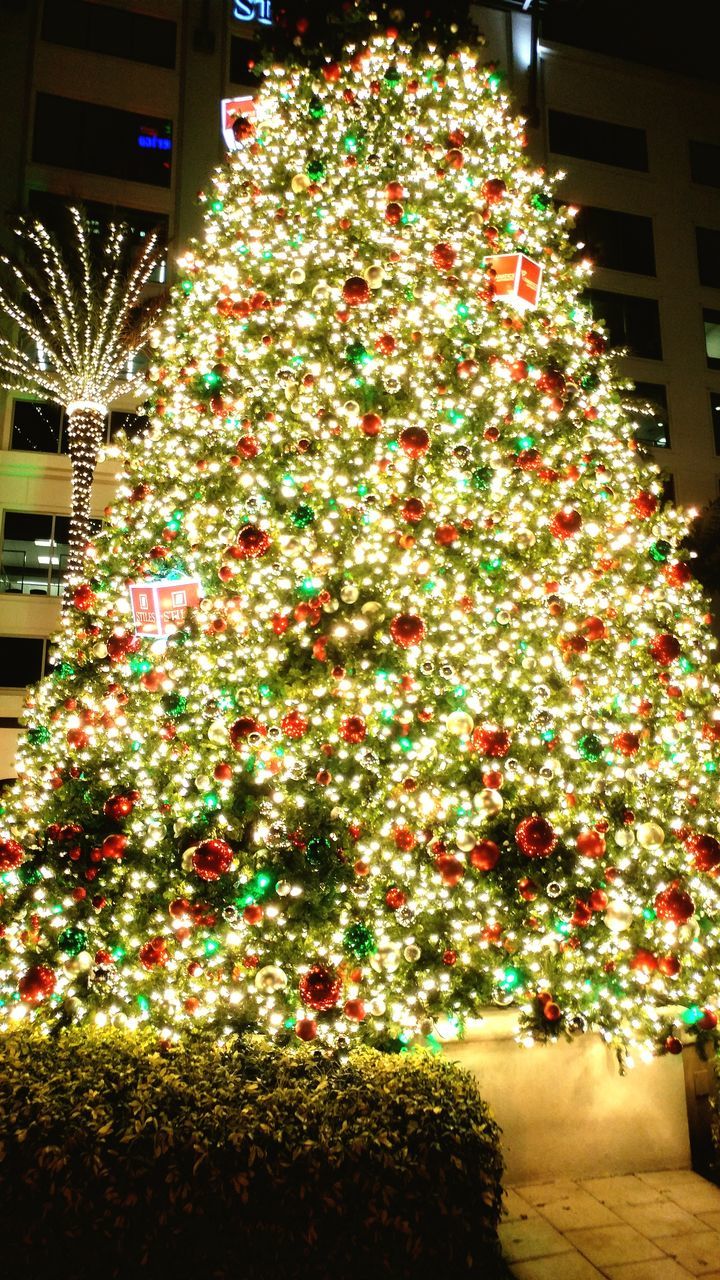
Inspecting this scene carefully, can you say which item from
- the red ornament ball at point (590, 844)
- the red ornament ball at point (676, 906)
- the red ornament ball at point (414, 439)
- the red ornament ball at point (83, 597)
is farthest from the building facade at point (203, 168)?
the red ornament ball at point (676, 906)

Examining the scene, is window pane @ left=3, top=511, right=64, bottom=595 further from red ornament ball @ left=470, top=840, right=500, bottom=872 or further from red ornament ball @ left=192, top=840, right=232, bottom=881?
red ornament ball @ left=470, top=840, right=500, bottom=872

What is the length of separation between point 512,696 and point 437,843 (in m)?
0.98

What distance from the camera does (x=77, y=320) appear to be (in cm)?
1501

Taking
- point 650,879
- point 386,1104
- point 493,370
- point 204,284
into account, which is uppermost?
point 204,284

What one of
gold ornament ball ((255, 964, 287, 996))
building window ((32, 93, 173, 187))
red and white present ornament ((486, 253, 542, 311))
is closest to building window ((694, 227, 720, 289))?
building window ((32, 93, 173, 187))

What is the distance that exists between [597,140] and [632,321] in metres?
6.14

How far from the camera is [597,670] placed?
4398 millimetres

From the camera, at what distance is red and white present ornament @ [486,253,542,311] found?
4.90m

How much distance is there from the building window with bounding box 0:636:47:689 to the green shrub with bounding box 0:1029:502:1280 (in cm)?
1426

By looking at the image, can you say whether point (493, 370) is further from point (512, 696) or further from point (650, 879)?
point (650, 879)

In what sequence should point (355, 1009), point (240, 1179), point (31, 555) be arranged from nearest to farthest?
point (240, 1179)
point (355, 1009)
point (31, 555)

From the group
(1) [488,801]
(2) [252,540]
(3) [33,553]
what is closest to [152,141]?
(3) [33,553]

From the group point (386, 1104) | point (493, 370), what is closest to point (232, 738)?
point (386, 1104)

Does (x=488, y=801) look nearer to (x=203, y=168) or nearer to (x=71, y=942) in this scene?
(x=71, y=942)
